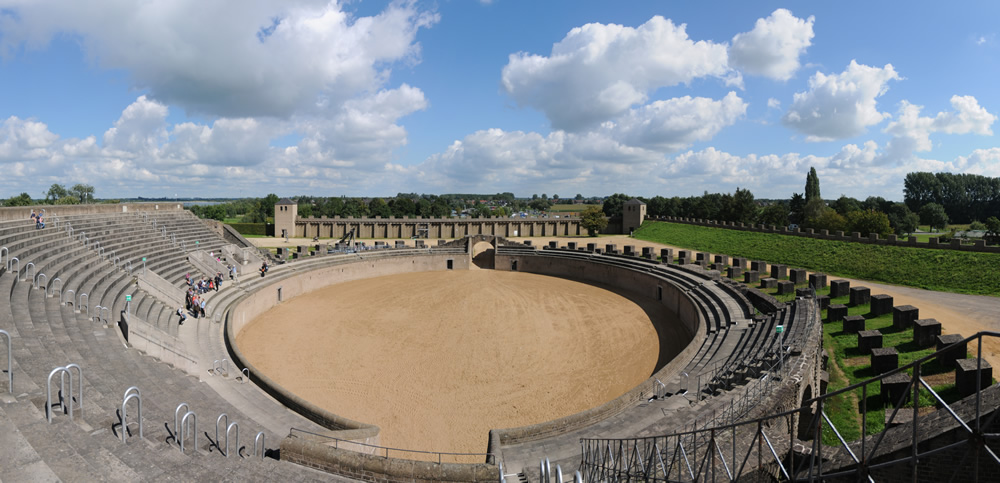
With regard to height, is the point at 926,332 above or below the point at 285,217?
below

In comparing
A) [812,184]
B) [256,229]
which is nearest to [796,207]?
[812,184]

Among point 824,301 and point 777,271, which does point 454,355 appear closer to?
point 824,301

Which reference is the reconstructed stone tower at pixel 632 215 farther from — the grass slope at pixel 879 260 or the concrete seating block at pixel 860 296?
the concrete seating block at pixel 860 296

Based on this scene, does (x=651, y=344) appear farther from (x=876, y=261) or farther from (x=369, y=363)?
(x=876, y=261)

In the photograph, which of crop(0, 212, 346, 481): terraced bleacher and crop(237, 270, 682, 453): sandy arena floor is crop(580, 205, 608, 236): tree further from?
crop(0, 212, 346, 481): terraced bleacher

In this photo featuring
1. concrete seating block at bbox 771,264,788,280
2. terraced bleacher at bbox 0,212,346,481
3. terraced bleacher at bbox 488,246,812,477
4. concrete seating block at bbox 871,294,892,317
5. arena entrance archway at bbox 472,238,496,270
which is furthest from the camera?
arena entrance archway at bbox 472,238,496,270

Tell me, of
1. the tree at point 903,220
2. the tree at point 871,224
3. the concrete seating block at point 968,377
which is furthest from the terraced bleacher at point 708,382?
the tree at point 903,220

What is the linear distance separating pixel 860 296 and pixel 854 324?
4698 mm

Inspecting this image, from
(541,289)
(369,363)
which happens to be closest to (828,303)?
(541,289)

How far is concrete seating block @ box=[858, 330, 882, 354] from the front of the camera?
18000 mm

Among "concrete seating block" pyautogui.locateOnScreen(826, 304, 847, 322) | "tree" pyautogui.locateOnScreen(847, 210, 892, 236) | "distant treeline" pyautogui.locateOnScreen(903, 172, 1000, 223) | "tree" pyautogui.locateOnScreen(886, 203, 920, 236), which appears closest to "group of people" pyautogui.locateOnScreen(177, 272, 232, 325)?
"concrete seating block" pyautogui.locateOnScreen(826, 304, 847, 322)

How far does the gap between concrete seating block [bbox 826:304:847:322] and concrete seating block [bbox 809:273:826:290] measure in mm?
4787

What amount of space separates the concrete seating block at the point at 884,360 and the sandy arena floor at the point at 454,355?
25.0 ft

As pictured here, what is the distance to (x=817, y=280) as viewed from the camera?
90.5 ft
